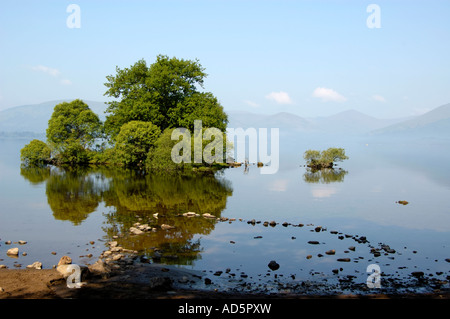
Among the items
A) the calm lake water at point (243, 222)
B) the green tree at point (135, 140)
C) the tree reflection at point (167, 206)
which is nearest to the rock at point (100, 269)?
the calm lake water at point (243, 222)

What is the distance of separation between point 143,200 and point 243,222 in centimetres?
1218

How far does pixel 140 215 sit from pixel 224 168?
1479 inches

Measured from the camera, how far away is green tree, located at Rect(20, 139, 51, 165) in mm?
73938

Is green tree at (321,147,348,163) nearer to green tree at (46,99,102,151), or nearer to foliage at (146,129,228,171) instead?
foliage at (146,129,228,171)

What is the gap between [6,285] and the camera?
1602 centimetres

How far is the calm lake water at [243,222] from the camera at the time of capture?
21125 mm

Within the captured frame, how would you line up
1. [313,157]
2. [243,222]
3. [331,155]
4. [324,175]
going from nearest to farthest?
[243,222], [324,175], [331,155], [313,157]

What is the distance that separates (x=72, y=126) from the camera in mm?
75938

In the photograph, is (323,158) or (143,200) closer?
(143,200)

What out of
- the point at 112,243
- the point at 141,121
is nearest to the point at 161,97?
the point at 141,121

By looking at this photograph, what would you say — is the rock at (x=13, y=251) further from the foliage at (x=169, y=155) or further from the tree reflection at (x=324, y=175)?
the foliage at (x=169, y=155)

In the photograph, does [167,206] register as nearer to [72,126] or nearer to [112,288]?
[112,288]

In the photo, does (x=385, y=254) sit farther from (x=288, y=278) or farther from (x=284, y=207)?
(x=284, y=207)

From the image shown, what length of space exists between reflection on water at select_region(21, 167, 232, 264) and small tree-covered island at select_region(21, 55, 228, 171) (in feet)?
16.3
